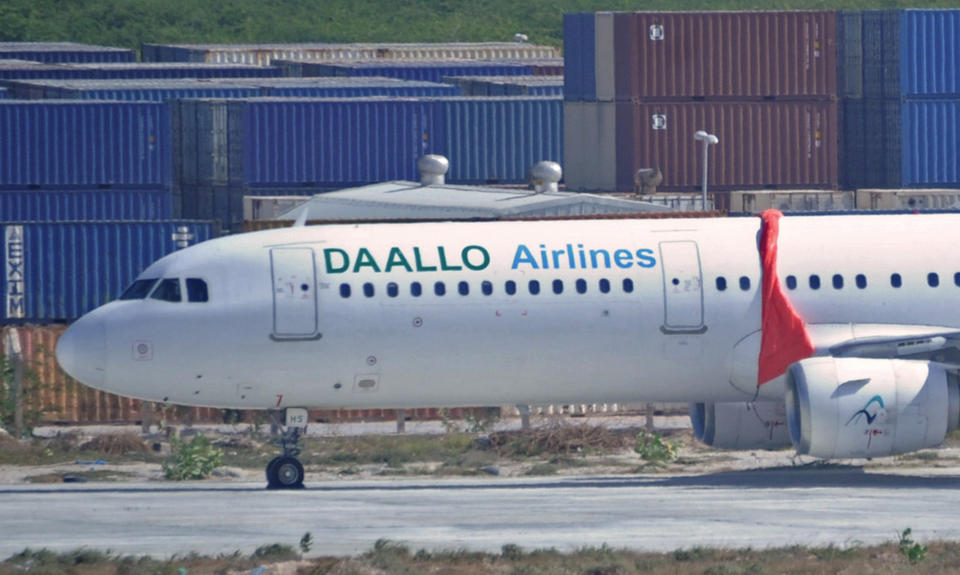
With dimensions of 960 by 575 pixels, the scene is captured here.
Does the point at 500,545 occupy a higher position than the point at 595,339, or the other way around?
the point at 595,339

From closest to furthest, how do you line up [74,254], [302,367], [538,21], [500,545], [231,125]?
1. [500,545]
2. [302,367]
3. [74,254]
4. [231,125]
5. [538,21]

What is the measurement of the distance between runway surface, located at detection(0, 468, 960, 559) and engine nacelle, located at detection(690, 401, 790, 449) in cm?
59

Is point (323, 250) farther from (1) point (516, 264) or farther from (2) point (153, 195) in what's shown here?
(2) point (153, 195)

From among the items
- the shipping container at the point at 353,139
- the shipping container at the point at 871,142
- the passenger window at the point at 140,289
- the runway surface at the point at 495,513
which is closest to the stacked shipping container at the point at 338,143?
the shipping container at the point at 353,139

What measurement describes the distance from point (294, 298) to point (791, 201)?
2122 centimetres

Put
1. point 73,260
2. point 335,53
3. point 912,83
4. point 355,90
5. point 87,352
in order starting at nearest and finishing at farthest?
1. point 87,352
2. point 73,260
3. point 912,83
4. point 355,90
5. point 335,53

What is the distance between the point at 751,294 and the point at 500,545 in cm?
852

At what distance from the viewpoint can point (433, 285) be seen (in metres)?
29.2

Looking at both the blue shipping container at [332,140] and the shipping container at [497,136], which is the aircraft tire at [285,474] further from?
the shipping container at [497,136]

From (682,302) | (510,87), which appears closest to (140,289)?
(682,302)

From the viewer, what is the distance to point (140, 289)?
2939 centimetres

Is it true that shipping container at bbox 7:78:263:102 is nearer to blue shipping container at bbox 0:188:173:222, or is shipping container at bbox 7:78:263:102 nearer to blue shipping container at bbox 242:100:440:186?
blue shipping container at bbox 0:188:173:222

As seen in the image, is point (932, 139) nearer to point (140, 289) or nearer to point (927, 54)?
point (927, 54)

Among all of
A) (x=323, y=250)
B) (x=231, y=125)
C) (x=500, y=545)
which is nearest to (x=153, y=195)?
(x=231, y=125)
